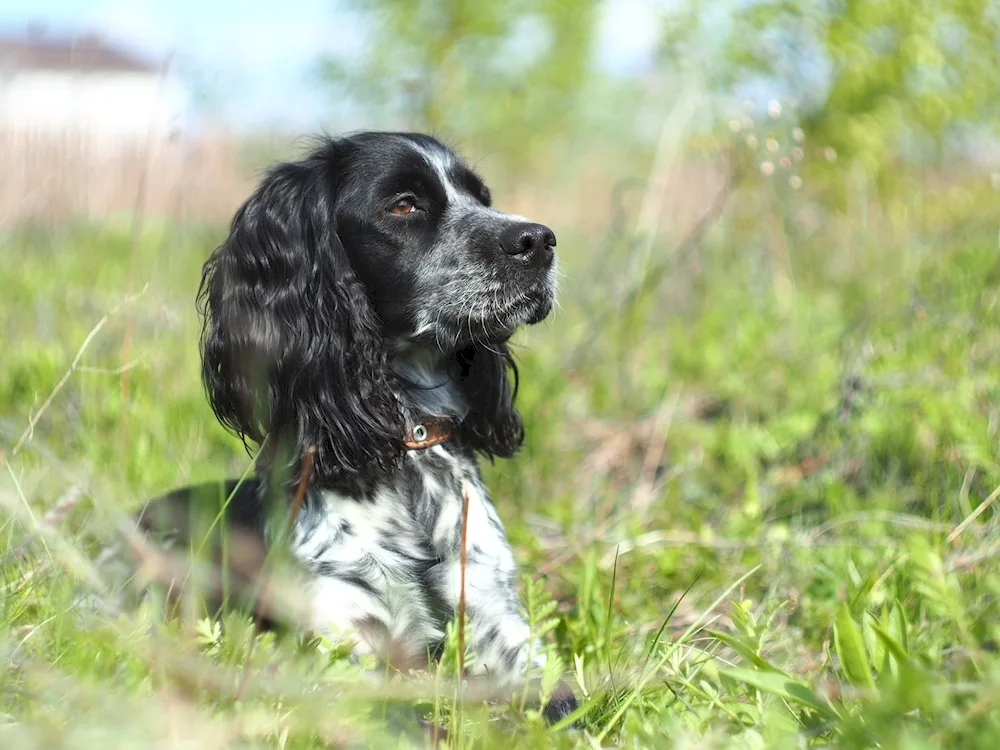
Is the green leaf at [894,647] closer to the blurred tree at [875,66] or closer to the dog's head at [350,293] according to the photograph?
the dog's head at [350,293]

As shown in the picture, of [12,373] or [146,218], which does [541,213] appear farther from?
[12,373]

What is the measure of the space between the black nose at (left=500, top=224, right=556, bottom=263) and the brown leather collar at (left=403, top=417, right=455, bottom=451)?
51 centimetres

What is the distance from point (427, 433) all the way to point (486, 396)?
33 cm

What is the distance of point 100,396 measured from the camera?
422cm

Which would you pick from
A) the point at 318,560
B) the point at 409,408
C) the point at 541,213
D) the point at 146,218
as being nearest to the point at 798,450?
the point at 409,408

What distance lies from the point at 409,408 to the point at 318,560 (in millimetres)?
518

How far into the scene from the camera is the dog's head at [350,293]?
8.56 ft

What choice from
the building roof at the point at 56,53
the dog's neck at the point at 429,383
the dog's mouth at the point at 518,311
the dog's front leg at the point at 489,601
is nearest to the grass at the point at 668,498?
the dog's front leg at the point at 489,601

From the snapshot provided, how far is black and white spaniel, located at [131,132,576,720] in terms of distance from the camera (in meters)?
2.50

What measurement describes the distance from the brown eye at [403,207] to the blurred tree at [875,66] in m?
3.75

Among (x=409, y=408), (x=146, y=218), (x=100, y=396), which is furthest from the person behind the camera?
(x=146, y=218)

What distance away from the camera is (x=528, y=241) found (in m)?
2.70

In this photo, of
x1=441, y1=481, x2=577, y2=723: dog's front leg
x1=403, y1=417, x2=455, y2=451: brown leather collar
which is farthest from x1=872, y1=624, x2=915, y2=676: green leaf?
x1=403, y1=417, x2=455, y2=451: brown leather collar

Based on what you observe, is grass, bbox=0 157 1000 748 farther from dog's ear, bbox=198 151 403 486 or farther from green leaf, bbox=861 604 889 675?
dog's ear, bbox=198 151 403 486
